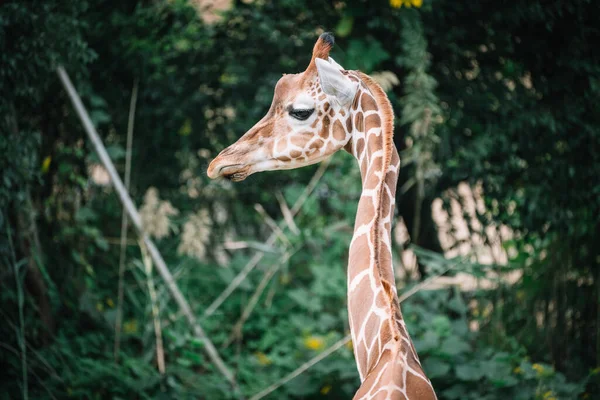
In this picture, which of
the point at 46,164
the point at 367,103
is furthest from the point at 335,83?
the point at 46,164

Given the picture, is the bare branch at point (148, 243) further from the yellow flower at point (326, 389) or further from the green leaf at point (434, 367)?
the green leaf at point (434, 367)

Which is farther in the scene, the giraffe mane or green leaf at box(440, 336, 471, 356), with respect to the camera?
green leaf at box(440, 336, 471, 356)

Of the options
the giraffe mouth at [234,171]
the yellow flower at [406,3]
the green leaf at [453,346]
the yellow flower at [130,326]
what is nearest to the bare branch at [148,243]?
the yellow flower at [130,326]

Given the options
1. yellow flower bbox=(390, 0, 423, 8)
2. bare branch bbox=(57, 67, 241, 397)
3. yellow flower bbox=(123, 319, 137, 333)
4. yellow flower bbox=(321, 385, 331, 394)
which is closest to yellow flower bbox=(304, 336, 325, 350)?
yellow flower bbox=(321, 385, 331, 394)

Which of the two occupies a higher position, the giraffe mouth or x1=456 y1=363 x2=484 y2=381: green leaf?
the giraffe mouth

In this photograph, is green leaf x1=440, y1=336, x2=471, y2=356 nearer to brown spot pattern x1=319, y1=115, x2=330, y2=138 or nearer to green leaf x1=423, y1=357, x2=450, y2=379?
green leaf x1=423, y1=357, x2=450, y2=379

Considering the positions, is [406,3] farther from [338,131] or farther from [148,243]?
[148,243]

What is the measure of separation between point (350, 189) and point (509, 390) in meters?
2.03

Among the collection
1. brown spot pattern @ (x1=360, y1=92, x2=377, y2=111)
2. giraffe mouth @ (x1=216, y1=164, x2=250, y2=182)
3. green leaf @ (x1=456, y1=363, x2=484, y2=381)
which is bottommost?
green leaf @ (x1=456, y1=363, x2=484, y2=381)

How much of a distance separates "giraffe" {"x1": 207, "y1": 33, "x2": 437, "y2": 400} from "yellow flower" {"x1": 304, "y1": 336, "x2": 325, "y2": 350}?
103 inches

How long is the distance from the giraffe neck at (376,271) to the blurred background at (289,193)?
1.89 meters

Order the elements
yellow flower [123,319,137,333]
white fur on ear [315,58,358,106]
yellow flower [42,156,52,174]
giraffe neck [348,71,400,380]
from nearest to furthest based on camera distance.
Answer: giraffe neck [348,71,400,380] → white fur on ear [315,58,358,106] → yellow flower [42,156,52,174] → yellow flower [123,319,137,333]

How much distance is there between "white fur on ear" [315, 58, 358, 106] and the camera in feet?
8.62

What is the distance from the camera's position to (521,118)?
499cm
